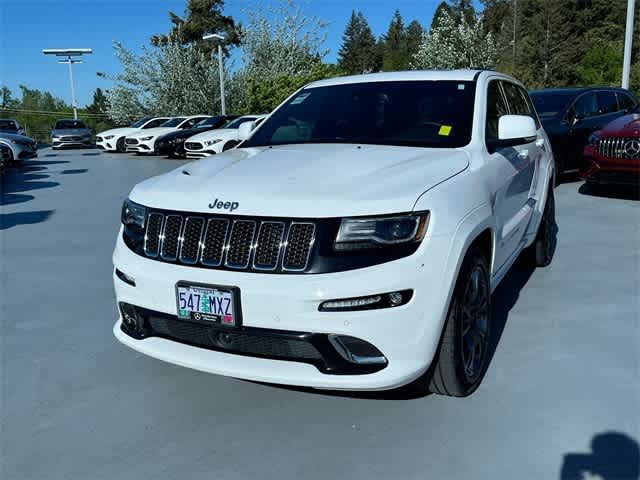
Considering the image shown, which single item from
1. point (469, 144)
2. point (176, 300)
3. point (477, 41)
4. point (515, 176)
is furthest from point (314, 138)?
point (477, 41)

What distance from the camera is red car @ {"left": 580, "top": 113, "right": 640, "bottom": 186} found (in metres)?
7.91

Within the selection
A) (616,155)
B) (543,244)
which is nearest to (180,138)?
(616,155)

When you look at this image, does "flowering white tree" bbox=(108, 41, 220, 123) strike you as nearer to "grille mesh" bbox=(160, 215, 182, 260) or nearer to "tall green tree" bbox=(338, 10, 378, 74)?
"grille mesh" bbox=(160, 215, 182, 260)

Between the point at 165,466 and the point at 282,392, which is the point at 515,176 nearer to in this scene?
the point at 282,392

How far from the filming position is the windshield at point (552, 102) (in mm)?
9602

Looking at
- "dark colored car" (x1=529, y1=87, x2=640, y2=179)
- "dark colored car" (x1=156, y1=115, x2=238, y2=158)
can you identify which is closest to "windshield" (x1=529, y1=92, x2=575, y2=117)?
"dark colored car" (x1=529, y1=87, x2=640, y2=179)

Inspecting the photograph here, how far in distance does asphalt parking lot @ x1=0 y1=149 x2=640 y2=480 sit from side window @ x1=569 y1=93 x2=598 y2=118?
5613 mm

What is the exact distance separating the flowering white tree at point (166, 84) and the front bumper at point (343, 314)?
3343 centimetres

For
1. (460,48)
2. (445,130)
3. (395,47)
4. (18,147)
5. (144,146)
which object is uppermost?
(395,47)

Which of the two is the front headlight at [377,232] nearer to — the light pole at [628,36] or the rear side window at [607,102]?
the rear side window at [607,102]

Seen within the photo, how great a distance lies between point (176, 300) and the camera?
8.89ft

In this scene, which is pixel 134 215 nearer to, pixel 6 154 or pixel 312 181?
pixel 312 181

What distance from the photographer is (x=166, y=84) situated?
1344 inches

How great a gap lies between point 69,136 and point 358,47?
8264 centimetres
